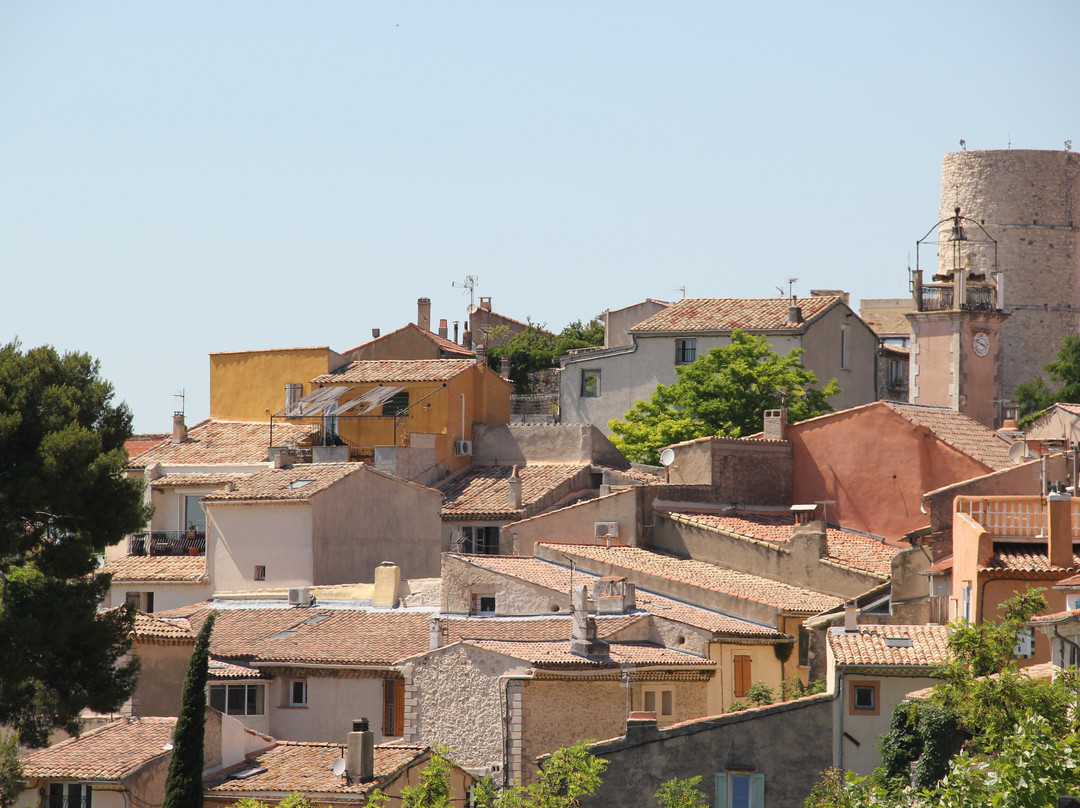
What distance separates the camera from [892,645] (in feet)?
97.7

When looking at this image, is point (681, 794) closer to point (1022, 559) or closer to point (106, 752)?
point (1022, 559)

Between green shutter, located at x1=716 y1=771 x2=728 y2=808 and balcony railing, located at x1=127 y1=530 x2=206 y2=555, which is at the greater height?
balcony railing, located at x1=127 y1=530 x2=206 y2=555

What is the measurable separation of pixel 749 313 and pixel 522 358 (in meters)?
16.2

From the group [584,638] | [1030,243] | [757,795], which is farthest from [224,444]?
[1030,243]

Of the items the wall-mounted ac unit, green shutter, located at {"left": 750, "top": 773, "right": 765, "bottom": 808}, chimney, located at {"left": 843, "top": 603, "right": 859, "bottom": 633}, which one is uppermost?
the wall-mounted ac unit

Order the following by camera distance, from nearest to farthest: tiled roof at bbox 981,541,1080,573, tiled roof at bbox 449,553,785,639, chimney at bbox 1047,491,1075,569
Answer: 1. tiled roof at bbox 981,541,1080,573
2. chimney at bbox 1047,491,1075,569
3. tiled roof at bbox 449,553,785,639

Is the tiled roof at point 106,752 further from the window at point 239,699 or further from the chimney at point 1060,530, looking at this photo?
the chimney at point 1060,530

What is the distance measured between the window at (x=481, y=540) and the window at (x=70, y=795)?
19562 mm

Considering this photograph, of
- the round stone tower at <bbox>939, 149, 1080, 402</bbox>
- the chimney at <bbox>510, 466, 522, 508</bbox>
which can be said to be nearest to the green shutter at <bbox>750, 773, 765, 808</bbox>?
the chimney at <bbox>510, 466, 522, 508</bbox>

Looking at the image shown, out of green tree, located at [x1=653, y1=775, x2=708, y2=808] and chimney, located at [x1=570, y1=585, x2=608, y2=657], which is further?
chimney, located at [x1=570, y1=585, x2=608, y2=657]

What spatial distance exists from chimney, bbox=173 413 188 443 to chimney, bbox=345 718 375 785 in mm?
27947

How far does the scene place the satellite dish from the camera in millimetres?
41750

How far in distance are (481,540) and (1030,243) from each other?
34.5m

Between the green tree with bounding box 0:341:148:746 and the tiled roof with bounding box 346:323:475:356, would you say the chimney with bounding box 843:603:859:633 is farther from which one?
the tiled roof with bounding box 346:323:475:356
